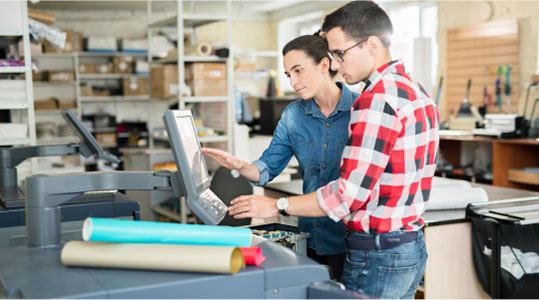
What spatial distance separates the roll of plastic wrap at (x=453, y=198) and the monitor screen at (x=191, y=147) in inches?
52.5

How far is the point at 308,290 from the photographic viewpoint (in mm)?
1209

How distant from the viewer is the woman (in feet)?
6.42

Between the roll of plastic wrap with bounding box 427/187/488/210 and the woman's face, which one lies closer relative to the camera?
the woman's face

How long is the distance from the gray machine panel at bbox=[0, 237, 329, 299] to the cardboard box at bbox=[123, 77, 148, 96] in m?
7.69

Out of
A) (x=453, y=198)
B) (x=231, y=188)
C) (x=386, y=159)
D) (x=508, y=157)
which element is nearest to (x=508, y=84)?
(x=508, y=157)

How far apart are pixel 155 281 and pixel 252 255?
0.21 m

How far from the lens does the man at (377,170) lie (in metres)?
1.36

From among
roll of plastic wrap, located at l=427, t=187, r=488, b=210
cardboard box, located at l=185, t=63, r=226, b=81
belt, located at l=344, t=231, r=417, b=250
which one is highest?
cardboard box, located at l=185, t=63, r=226, b=81

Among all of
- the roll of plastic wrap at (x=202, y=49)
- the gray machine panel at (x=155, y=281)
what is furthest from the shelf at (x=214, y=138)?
the gray machine panel at (x=155, y=281)

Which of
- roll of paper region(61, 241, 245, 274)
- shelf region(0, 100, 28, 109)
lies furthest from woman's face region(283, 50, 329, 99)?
shelf region(0, 100, 28, 109)

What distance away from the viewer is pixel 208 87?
4855 mm

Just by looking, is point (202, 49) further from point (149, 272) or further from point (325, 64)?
point (149, 272)

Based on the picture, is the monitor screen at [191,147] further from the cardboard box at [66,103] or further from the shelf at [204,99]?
the cardboard box at [66,103]

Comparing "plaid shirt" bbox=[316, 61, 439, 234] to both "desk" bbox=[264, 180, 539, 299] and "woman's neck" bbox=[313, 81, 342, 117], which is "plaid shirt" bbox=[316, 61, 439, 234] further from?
"desk" bbox=[264, 180, 539, 299]
